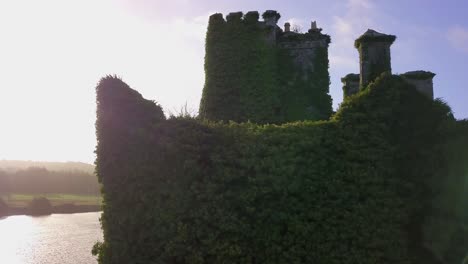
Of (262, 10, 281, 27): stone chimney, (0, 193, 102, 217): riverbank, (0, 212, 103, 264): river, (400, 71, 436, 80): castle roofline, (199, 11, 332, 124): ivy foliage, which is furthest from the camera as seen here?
(0, 193, 102, 217): riverbank

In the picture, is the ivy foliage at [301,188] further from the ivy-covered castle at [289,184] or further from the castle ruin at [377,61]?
the castle ruin at [377,61]

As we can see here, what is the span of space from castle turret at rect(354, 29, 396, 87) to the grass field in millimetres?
76772

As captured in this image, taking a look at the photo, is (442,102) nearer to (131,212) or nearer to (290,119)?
(131,212)

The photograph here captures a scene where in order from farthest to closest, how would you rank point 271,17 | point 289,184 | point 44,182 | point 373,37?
point 44,182 → point 271,17 → point 373,37 → point 289,184

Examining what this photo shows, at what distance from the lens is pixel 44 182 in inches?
4013

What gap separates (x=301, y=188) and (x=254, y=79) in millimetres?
12566

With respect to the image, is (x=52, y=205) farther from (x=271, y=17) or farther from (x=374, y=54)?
(x=374, y=54)

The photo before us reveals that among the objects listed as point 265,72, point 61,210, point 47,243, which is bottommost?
point 47,243

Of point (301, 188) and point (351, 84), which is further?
point (351, 84)

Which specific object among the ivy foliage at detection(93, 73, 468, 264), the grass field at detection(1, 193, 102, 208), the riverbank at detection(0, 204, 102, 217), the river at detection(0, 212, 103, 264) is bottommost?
the river at detection(0, 212, 103, 264)

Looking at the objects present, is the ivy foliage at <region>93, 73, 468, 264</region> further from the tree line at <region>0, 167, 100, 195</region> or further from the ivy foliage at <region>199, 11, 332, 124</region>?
the tree line at <region>0, 167, 100, 195</region>

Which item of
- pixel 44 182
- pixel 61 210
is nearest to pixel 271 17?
pixel 61 210

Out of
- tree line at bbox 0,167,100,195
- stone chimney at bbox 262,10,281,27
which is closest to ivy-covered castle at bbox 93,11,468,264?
stone chimney at bbox 262,10,281,27

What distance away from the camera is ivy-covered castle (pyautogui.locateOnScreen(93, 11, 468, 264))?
10172 mm
